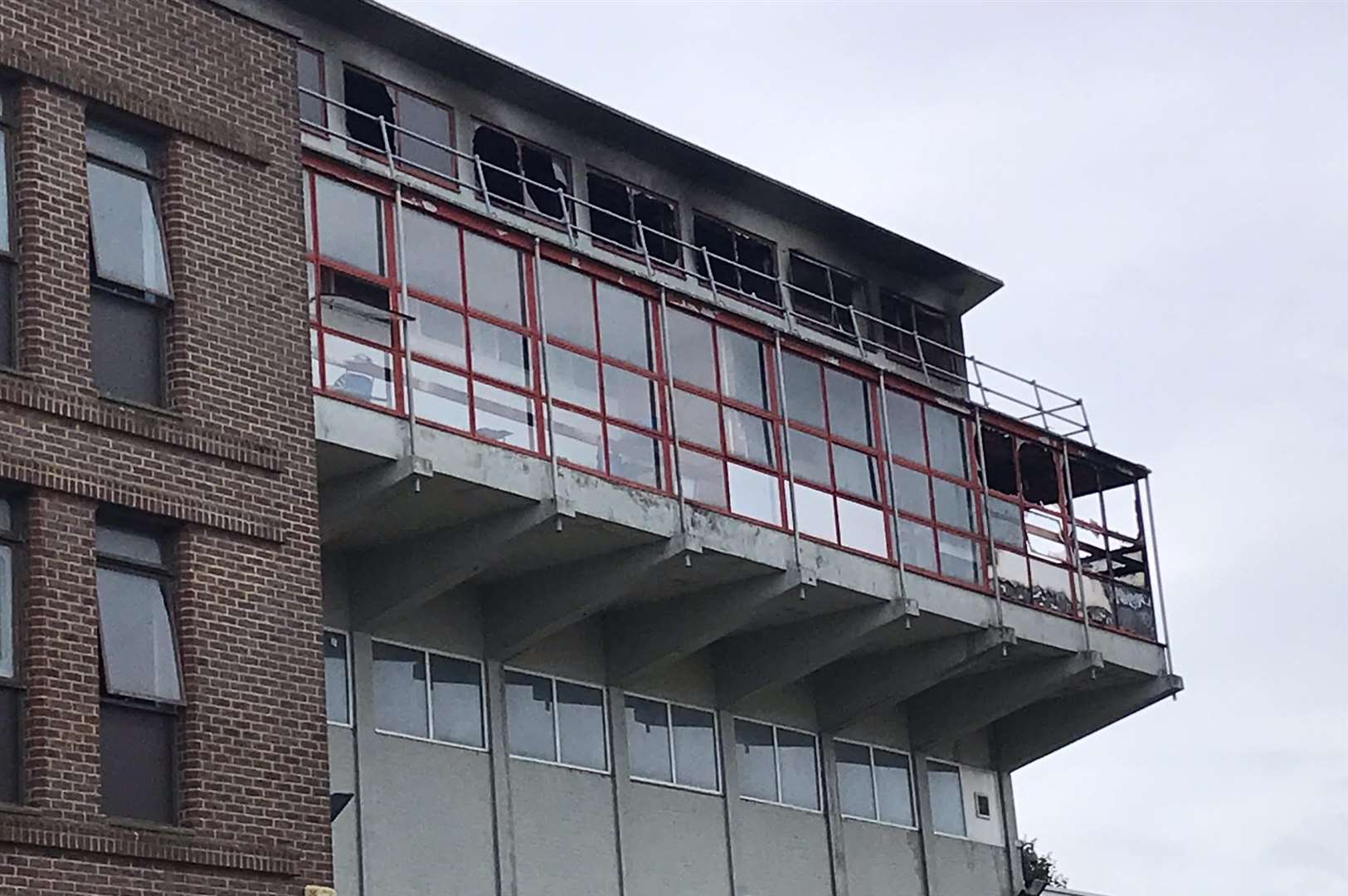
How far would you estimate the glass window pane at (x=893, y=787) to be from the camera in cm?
3097

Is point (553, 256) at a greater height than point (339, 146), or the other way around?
point (339, 146)

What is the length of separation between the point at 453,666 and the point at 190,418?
738 centimetres

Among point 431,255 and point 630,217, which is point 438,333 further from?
point 630,217

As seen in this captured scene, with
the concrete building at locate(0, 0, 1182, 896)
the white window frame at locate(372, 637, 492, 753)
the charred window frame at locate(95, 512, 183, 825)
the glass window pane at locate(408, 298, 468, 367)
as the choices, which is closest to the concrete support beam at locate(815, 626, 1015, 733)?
the concrete building at locate(0, 0, 1182, 896)

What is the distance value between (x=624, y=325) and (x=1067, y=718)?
9935 millimetres

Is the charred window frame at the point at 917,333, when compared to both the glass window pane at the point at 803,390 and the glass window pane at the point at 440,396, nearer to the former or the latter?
the glass window pane at the point at 803,390

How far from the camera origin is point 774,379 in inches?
1083

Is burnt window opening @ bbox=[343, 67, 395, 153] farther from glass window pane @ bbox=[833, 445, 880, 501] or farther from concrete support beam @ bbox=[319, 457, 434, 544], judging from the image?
glass window pane @ bbox=[833, 445, 880, 501]

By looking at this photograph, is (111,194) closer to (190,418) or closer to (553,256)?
(190,418)

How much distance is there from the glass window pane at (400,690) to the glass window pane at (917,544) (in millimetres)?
6224

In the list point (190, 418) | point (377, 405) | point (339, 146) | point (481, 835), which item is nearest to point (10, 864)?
point (190, 418)

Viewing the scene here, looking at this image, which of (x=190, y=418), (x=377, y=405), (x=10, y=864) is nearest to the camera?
(x=10, y=864)

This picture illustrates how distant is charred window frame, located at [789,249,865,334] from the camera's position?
3177 centimetres

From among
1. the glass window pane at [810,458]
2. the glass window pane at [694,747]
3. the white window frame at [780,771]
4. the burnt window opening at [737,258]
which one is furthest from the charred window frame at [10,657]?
the burnt window opening at [737,258]
